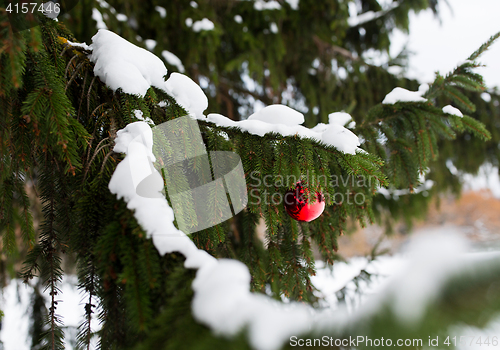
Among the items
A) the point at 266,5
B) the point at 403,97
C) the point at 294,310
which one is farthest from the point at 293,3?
the point at 294,310

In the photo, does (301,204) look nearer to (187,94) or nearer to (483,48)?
(187,94)

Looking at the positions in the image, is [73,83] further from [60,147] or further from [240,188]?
[240,188]

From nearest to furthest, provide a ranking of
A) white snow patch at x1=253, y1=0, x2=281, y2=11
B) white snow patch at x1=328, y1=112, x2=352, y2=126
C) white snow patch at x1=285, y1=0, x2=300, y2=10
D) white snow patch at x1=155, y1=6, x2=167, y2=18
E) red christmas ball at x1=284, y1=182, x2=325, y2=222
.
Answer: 1. red christmas ball at x1=284, y1=182, x2=325, y2=222
2. white snow patch at x1=328, y1=112, x2=352, y2=126
3. white snow patch at x1=155, y1=6, x2=167, y2=18
4. white snow patch at x1=253, y1=0, x2=281, y2=11
5. white snow patch at x1=285, y1=0, x2=300, y2=10

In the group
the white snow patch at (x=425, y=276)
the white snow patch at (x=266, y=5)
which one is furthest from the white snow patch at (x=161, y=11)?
the white snow patch at (x=425, y=276)

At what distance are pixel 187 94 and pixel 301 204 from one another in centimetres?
67

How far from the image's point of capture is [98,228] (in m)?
0.84

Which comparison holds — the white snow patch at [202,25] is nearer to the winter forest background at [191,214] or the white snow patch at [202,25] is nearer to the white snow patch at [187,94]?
the winter forest background at [191,214]

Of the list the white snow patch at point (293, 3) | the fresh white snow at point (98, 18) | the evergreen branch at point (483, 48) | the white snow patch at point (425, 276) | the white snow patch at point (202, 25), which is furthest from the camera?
the white snow patch at point (293, 3)

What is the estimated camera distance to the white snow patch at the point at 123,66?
0.99 meters

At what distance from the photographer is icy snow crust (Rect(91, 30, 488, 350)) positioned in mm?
441

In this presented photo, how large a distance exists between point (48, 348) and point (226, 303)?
2.82 feet

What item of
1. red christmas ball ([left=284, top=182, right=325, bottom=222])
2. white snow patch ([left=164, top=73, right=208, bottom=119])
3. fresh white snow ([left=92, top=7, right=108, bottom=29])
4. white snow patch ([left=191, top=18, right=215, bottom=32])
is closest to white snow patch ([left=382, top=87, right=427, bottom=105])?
red christmas ball ([left=284, top=182, right=325, bottom=222])

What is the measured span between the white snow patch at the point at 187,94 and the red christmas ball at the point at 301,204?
517 mm

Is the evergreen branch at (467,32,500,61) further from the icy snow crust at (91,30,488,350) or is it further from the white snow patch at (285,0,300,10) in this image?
the white snow patch at (285,0,300,10)
